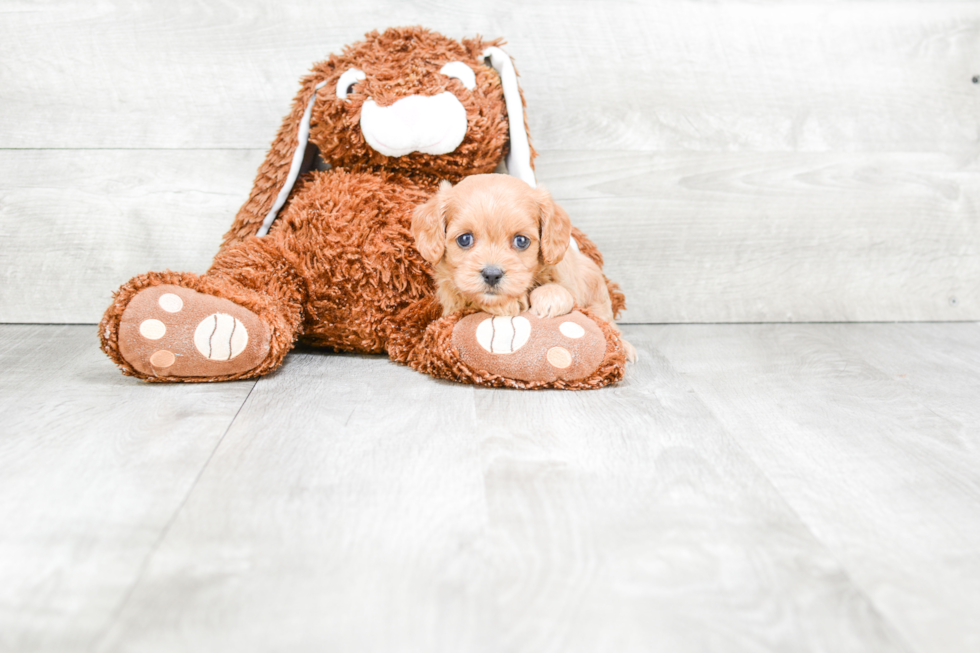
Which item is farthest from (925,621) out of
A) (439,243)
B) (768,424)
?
(439,243)

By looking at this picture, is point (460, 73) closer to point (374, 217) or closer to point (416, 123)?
point (416, 123)

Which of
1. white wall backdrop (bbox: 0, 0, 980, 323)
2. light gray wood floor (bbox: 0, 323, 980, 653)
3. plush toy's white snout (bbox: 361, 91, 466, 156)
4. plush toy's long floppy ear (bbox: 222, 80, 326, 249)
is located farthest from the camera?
white wall backdrop (bbox: 0, 0, 980, 323)

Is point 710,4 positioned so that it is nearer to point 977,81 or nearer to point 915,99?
point 915,99

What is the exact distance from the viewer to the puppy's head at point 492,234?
1.26 metres

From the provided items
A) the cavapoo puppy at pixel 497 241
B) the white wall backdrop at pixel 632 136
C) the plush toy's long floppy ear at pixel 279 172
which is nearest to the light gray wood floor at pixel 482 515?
the cavapoo puppy at pixel 497 241

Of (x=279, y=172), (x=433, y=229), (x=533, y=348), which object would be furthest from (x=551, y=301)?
(x=279, y=172)

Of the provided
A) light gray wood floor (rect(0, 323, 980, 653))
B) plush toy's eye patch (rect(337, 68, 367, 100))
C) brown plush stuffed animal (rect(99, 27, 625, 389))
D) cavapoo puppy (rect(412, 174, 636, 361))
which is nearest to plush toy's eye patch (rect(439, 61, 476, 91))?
brown plush stuffed animal (rect(99, 27, 625, 389))

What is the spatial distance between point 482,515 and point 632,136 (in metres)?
1.21

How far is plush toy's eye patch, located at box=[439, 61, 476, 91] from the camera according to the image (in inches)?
59.2

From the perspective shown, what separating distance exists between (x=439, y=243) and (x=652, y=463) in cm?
51

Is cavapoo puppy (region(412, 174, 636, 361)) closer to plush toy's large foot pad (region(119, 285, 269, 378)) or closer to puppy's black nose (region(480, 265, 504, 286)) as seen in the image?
Answer: puppy's black nose (region(480, 265, 504, 286))

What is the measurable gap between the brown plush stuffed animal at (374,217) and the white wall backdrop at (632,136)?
0.75 ft

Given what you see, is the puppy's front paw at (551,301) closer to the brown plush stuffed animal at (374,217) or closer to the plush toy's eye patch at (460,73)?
the brown plush stuffed animal at (374,217)

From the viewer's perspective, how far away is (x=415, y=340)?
1.47 metres
